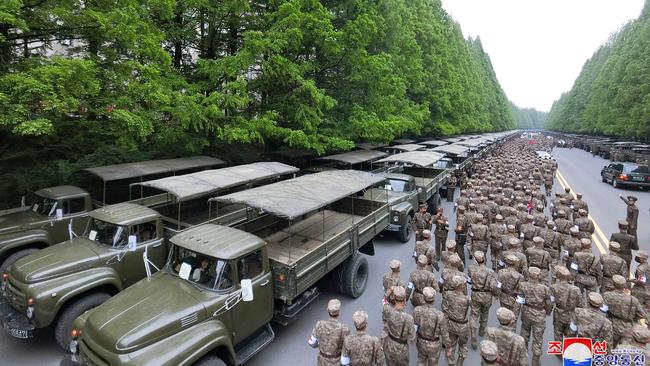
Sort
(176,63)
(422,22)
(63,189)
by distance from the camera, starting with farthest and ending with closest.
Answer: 1. (422,22)
2. (176,63)
3. (63,189)

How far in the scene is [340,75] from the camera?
54.2ft

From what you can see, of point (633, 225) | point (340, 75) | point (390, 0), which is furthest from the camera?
point (390, 0)

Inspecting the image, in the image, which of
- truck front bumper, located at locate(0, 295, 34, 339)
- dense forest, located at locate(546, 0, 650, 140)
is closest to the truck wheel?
truck front bumper, located at locate(0, 295, 34, 339)

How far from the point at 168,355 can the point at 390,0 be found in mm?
18724

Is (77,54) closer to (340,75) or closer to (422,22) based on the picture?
(340,75)

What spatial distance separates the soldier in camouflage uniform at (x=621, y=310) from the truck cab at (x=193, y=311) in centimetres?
551

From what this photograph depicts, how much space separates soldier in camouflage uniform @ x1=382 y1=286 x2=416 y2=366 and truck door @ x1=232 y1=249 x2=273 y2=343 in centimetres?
188

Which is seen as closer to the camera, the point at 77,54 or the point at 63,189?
the point at 63,189

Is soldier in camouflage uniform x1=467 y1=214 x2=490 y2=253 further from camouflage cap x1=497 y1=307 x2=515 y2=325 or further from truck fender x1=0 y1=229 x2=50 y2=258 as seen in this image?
truck fender x1=0 y1=229 x2=50 y2=258

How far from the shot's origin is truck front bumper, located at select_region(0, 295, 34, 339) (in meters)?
5.22

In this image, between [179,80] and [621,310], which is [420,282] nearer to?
[621,310]

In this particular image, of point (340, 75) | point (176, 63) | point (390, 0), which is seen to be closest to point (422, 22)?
point (390, 0)

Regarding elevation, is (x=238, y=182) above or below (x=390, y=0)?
below

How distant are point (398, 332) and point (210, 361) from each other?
2558 mm
